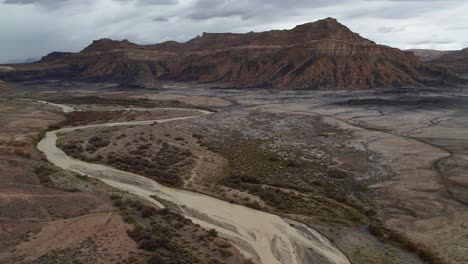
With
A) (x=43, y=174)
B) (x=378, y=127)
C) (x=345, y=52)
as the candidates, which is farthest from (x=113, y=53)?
(x=43, y=174)

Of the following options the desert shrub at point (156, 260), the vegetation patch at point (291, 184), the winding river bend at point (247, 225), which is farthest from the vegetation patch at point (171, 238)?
the vegetation patch at point (291, 184)

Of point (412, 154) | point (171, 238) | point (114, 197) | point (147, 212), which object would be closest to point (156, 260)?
point (171, 238)

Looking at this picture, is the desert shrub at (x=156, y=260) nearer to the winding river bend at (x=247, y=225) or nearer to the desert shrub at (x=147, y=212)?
the winding river bend at (x=247, y=225)

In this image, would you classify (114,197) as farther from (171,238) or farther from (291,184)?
(291,184)

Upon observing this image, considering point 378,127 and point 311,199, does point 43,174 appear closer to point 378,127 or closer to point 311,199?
point 311,199

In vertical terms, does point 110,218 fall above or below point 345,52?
below

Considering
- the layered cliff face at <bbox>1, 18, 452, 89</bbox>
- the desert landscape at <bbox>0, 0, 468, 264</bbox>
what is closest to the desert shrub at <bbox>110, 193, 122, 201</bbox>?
the desert landscape at <bbox>0, 0, 468, 264</bbox>

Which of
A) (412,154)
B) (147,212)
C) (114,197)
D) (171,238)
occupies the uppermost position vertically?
(114,197)
